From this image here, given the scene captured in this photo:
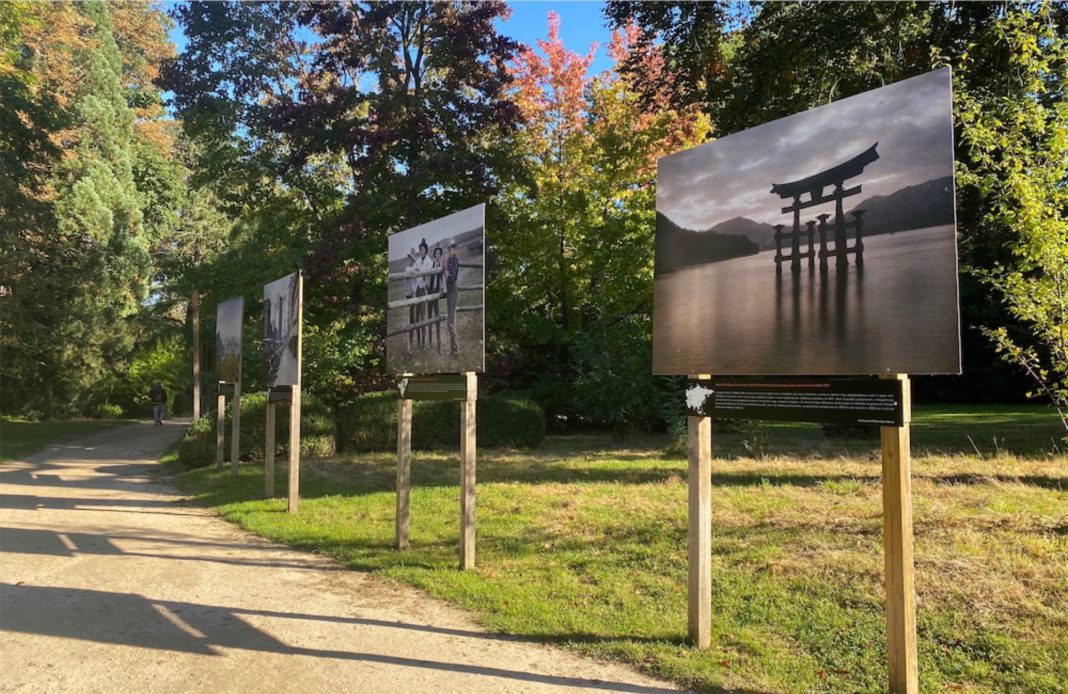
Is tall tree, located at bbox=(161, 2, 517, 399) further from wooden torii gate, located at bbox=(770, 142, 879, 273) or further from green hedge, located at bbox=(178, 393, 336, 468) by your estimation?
wooden torii gate, located at bbox=(770, 142, 879, 273)

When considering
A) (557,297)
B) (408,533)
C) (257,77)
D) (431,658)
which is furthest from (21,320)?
(431,658)

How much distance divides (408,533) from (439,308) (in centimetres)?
243

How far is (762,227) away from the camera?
179 inches

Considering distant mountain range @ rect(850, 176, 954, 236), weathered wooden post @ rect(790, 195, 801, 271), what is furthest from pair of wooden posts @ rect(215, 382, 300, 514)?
distant mountain range @ rect(850, 176, 954, 236)

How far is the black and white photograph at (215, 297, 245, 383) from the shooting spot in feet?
44.8

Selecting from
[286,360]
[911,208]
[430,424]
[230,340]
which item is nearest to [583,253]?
[430,424]

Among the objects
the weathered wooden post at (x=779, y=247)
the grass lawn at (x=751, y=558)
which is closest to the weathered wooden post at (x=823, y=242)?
the weathered wooden post at (x=779, y=247)

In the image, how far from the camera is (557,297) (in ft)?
66.4

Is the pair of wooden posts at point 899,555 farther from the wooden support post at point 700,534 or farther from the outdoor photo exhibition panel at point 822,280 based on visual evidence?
the wooden support post at point 700,534

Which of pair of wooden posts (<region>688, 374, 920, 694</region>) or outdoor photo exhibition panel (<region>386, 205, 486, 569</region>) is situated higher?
outdoor photo exhibition panel (<region>386, 205, 486, 569</region>)

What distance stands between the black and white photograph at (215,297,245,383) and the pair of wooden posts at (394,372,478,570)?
705 cm

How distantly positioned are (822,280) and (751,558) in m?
3.05

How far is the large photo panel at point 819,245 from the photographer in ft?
12.1

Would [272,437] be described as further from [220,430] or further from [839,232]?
[839,232]
